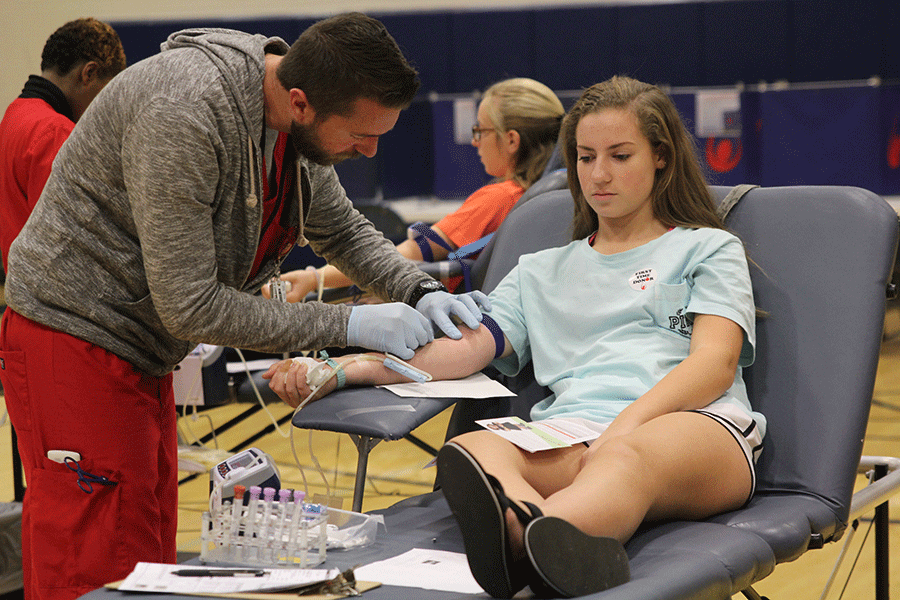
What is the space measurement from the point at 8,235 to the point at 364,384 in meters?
1.38

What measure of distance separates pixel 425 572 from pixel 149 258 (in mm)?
615

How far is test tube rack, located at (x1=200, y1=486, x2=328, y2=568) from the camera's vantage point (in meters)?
1.30

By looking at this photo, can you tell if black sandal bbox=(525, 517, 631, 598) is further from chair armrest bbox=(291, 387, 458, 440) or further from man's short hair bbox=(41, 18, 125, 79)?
man's short hair bbox=(41, 18, 125, 79)

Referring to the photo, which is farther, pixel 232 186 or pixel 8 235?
pixel 8 235

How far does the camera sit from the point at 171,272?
4.42 ft

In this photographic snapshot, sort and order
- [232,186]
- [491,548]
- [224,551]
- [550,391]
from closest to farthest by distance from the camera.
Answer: [491,548] < [224,551] < [232,186] < [550,391]

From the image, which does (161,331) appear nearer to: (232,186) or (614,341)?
(232,186)

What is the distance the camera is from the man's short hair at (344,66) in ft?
4.43

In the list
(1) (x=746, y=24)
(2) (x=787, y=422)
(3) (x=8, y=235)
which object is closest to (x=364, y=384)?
(2) (x=787, y=422)

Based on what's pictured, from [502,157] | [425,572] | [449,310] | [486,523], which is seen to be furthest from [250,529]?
[502,157]

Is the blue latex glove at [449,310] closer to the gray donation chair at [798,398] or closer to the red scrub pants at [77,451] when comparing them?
the gray donation chair at [798,398]

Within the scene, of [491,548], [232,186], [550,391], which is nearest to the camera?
[491,548]

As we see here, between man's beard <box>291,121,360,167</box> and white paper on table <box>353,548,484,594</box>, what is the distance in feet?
2.10

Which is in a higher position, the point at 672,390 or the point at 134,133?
the point at 134,133
